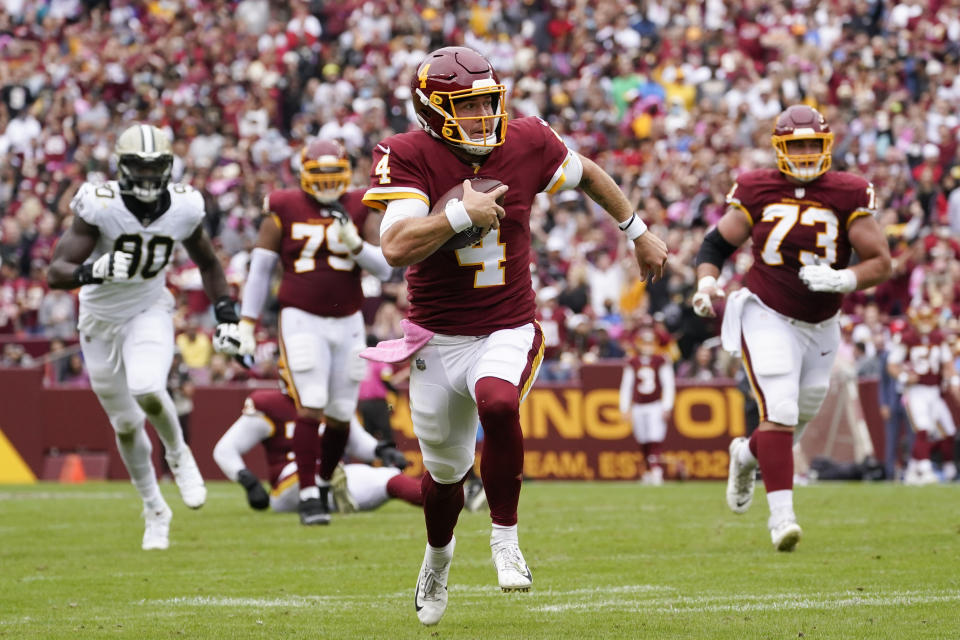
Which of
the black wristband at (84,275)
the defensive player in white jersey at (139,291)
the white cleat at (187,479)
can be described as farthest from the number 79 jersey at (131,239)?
the white cleat at (187,479)

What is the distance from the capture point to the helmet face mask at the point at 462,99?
5.25 metres

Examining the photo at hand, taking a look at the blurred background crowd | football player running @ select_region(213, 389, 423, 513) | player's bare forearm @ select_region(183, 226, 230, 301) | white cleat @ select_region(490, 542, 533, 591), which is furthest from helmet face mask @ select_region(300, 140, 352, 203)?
the blurred background crowd

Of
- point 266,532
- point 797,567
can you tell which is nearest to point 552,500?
point 266,532

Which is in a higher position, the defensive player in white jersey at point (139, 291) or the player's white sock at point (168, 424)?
the defensive player in white jersey at point (139, 291)

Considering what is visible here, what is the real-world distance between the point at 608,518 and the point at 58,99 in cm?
1596

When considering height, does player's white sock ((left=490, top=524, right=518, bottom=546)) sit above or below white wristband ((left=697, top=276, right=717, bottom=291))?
below

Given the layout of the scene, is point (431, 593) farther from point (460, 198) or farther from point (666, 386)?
point (666, 386)

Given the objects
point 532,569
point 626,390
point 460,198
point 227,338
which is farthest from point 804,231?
point 626,390

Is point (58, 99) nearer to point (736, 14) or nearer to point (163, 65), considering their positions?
point (163, 65)

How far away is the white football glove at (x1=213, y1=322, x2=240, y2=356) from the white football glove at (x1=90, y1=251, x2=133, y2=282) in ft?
2.17

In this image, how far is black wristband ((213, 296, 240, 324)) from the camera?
8312 millimetres

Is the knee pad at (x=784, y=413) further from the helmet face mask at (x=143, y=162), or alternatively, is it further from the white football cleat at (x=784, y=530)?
the helmet face mask at (x=143, y=162)

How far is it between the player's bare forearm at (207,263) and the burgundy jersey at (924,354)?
838cm

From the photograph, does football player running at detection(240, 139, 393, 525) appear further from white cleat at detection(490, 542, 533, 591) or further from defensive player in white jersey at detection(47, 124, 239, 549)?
white cleat at detection(490, 542, 533, 591)
